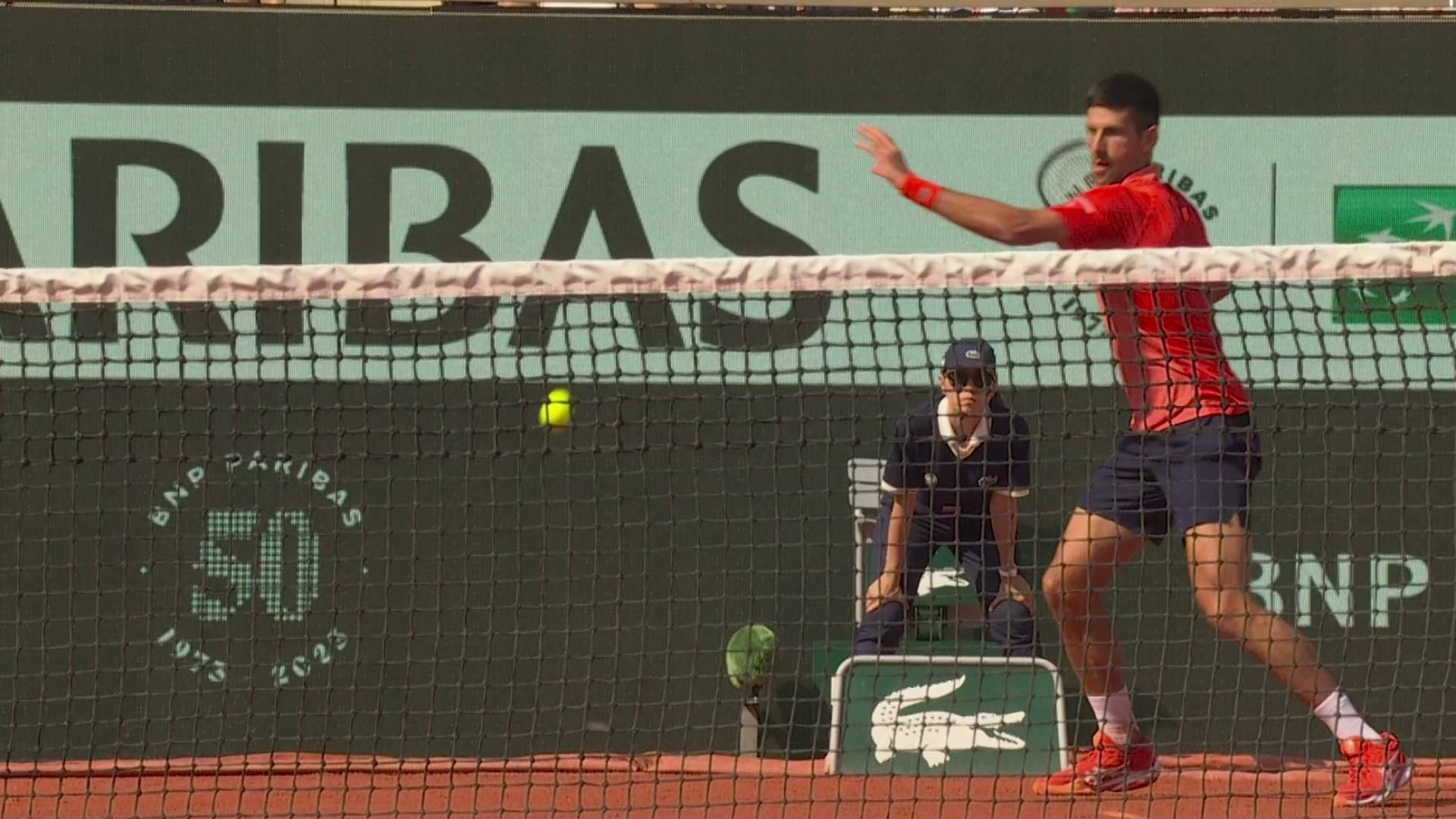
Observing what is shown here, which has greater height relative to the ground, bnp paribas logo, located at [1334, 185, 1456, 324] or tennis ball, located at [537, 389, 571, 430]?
bnp paribas logo, located at [1334, 185, 1456, 324]

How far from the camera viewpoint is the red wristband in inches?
175

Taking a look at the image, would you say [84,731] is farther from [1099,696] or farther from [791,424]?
[1099,696]

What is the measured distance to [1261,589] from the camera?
259 inches

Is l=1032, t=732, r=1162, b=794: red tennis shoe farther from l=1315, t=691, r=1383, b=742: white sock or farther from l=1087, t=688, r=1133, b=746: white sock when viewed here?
l=1315, t=691, r=1383, b=742: white sock

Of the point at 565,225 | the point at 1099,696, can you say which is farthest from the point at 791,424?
the point at 1099,696

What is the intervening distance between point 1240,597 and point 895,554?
1.69 metres

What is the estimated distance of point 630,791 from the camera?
5375 mm

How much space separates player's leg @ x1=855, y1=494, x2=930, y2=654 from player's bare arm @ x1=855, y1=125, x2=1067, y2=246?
1890mm

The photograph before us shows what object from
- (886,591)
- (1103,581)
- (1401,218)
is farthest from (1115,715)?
(1401,218)

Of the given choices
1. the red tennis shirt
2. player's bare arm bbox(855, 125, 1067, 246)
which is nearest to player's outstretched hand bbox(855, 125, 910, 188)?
player's bare arm bbox(855, 125, 1067, 246)

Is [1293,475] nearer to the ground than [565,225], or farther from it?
nearer to the ground

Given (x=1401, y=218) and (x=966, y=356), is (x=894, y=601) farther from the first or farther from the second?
(x=1401, y=218)

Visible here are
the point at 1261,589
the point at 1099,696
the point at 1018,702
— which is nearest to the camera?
the point at 1099,696

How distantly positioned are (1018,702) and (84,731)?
3.18 metres
